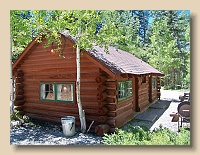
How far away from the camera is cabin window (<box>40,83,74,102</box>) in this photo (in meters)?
6.68

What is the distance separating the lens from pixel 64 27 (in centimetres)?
539

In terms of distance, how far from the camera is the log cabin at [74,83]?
5910mm

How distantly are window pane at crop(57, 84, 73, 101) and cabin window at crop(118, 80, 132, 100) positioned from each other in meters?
1.53

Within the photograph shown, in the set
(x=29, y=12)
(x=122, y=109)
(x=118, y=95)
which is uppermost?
(x=29, y=12)

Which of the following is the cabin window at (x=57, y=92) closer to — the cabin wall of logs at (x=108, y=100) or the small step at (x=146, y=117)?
the cabin wall of logs at (x=108, y=100)

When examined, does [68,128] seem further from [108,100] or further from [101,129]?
[108,100]

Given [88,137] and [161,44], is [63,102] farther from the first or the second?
[161,44]

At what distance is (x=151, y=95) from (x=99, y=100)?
4.02 m

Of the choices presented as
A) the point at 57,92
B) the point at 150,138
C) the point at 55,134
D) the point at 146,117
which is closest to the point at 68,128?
the point at 55,134

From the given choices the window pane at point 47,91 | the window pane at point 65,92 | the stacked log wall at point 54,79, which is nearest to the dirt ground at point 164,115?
the stacked log wall at point 54,79

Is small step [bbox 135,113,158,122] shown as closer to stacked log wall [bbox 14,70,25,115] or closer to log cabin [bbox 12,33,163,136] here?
log cabin [bbox 12,33,163,136]

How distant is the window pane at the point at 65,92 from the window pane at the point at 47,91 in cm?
27

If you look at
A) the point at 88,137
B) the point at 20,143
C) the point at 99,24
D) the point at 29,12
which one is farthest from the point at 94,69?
the point at 20,143

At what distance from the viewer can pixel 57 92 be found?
6.98m
